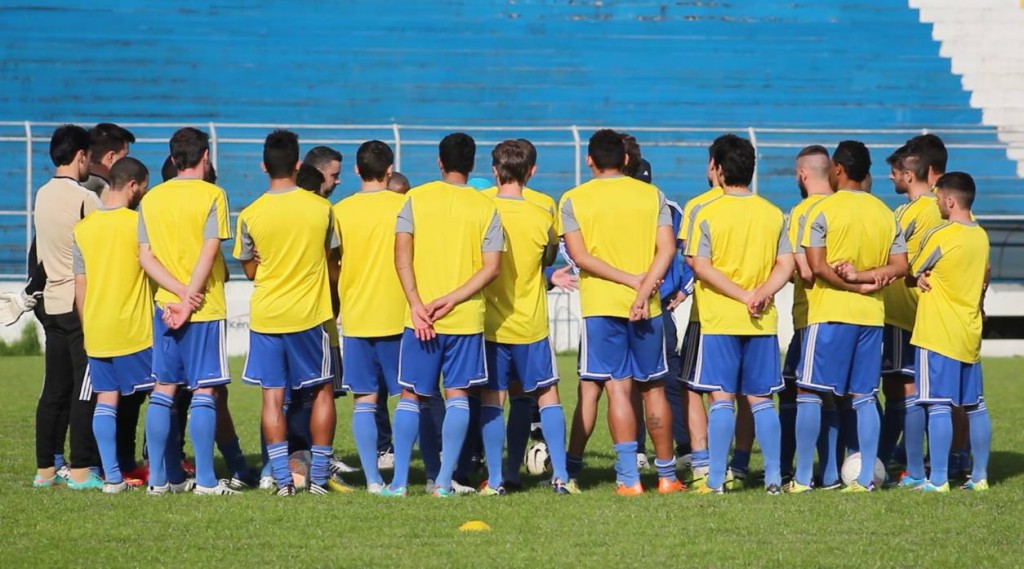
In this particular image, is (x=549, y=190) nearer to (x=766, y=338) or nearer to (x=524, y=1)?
(x=524, y=1)

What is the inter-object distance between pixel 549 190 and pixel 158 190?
12.7 meters

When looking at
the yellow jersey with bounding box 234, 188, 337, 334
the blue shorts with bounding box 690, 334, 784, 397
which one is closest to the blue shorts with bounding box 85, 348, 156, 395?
the yellow jersey with bounding box 234, 188, 337, 334

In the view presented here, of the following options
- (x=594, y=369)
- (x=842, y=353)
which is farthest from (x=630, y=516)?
(x=842, y=353)

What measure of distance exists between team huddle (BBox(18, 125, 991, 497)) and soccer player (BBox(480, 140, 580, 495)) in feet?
0.04

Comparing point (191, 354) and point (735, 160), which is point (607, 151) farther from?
point (191, 354)

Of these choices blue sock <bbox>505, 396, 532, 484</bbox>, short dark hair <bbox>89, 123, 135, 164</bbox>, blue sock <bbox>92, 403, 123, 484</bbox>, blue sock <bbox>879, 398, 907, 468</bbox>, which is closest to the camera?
blue sock <bbox>92, 403, 123, 484</bbox>

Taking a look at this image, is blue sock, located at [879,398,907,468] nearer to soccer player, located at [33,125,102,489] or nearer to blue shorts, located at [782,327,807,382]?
blue shorts, located at [782,327,807,382]

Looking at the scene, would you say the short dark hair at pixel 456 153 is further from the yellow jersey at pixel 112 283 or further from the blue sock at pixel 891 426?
the blue sock at pixel 891 426

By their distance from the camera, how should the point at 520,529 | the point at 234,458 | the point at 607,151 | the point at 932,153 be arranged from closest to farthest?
the point at 520,529 → the point at 607,151 → the point at 234,458 → the point at 932,153

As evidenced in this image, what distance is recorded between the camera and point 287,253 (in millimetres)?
7691

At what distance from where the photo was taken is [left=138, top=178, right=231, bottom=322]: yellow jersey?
7.68 m

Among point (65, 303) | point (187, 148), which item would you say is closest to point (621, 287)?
point (187, 148)

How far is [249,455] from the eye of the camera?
392 inches

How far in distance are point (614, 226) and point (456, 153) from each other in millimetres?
955
